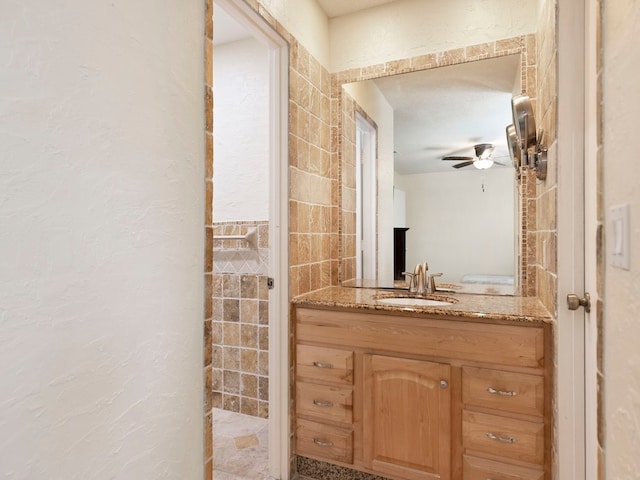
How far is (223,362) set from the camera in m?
2.58

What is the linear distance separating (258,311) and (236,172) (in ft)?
3.11

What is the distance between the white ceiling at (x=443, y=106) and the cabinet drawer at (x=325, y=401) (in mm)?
1355

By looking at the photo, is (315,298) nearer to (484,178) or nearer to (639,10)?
(484,178)

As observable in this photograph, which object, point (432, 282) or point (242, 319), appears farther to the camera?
point (242, 319)

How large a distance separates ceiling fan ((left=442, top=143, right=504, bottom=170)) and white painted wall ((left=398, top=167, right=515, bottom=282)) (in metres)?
0.03

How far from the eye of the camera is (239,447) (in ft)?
7.11

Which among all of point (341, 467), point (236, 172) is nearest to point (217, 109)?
point (236, 172)

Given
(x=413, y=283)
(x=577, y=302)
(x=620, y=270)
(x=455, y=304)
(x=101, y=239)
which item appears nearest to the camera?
(x=620, y=270)

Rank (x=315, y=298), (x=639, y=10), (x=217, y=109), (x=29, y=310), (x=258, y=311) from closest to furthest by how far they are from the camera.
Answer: (x=639, y=10) → (x=29, y=310) → (x=315, y=298) → (x=258, y=311) → (x=217, y=109)

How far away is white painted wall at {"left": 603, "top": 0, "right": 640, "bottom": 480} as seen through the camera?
682 mm

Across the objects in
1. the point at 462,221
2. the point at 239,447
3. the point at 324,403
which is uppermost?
the point at 462,221

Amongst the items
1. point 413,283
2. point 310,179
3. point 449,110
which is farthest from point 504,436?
point 449,110

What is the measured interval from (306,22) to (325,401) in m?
2.03

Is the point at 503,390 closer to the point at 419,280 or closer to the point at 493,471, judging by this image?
the point at 493,471
